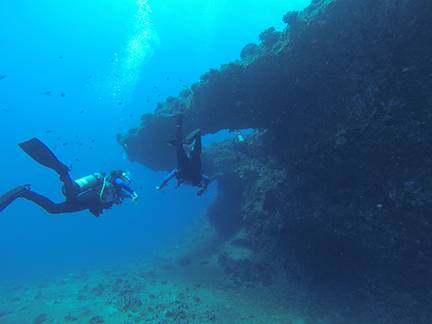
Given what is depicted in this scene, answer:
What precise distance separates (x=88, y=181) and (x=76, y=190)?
52 cm

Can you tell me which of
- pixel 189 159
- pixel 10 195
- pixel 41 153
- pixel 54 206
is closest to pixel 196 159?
pixel 189 159

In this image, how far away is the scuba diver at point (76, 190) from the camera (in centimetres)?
863

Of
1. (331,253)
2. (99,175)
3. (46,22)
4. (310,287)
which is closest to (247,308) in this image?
(310,287)

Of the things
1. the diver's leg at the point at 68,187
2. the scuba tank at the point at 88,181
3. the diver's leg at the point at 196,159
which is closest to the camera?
the diver's leg at the point at 196,159

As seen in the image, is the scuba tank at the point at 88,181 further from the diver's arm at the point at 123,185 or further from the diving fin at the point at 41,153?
the diving fin at the point at 41,153

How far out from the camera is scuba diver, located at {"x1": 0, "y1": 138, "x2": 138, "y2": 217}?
8633mm

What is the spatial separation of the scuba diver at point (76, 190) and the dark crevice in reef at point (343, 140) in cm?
583

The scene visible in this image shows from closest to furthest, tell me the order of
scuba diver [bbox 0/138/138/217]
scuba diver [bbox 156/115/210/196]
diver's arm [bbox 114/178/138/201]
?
scuba diver [bbox 156/115/210/196] → scuba diver [bbox 0/138/138/217] → diver's arm [bbox 114/178/138/201]

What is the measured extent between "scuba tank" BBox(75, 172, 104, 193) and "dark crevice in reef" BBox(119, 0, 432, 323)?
6412 mm

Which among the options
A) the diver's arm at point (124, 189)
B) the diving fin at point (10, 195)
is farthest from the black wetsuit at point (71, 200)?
the diver's arm at point (124, 189)

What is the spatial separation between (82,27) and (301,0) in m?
48.9

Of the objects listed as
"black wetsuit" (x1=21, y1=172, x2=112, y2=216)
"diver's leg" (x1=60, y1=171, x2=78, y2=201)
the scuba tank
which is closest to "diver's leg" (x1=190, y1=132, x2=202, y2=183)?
"black wetsuit" (x1=21, y1=172, x2=112, y2=216)

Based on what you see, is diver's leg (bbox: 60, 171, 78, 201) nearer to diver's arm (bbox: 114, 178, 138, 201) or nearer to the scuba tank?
the scuba tank

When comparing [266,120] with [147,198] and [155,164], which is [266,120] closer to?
[155,164]
